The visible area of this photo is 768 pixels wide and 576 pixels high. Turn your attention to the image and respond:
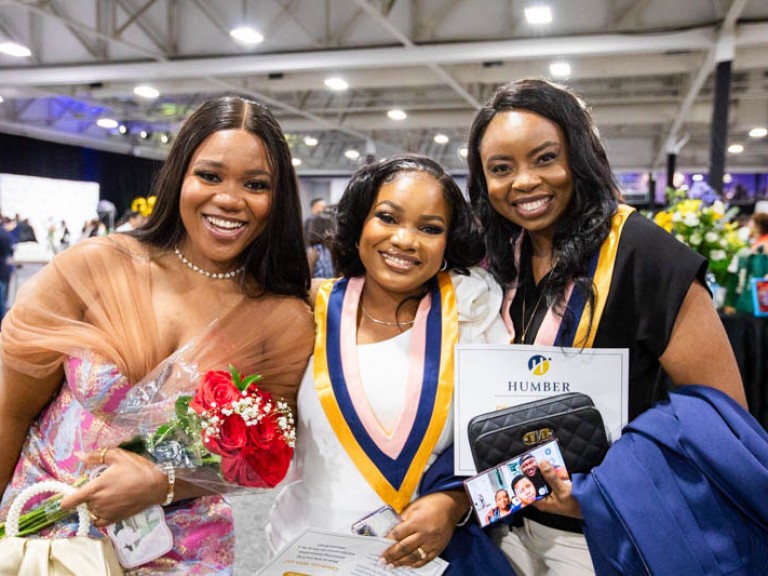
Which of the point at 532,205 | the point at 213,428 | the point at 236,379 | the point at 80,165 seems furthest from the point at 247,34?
the point at 80,165

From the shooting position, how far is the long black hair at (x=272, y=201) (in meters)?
1.51

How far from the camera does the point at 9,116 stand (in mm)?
13930

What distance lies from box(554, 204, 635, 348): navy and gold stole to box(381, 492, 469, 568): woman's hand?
44 centimetres

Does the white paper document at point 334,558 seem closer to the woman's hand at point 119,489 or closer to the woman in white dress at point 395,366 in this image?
the woman in white dress at point 395,366

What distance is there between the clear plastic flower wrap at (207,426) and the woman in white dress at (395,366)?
0.24 meters

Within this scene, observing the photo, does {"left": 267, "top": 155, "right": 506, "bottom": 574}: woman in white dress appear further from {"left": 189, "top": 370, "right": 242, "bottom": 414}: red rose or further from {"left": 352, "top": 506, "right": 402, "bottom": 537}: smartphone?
{"left": 189, "top": 370, "right": 242, "bottom": 414}: red rose

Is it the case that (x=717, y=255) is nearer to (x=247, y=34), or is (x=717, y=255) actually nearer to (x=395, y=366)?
(x=395, y=366)

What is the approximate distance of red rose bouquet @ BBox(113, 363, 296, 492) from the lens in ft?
4.00

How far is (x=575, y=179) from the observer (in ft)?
4.98

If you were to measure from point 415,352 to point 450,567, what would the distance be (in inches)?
19.2

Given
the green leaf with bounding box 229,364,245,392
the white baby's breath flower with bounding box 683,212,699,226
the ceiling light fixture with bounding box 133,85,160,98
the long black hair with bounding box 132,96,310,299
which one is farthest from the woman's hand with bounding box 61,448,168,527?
the ceiling light fixture with bounding box 133,85,160,98

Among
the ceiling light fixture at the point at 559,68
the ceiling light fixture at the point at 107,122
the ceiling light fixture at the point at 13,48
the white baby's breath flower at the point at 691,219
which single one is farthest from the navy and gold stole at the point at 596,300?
the ceiling light fixture at the point at 107,122

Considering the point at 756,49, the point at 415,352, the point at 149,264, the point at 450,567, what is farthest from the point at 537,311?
the point at 756,49

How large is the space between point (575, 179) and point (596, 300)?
302 mm
